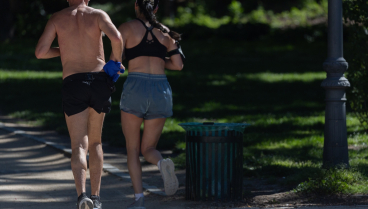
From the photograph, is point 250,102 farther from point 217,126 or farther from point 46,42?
point 46,42

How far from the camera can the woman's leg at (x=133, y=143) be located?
17.1 ft

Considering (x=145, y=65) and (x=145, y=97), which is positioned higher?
(x=145, y=65)

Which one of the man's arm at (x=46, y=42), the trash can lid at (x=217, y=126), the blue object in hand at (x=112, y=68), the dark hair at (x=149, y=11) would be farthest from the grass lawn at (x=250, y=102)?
the man's arm at (x=46, y=42)

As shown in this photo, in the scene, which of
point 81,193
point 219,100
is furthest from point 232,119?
point 81,193

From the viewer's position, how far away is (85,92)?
4750 mm

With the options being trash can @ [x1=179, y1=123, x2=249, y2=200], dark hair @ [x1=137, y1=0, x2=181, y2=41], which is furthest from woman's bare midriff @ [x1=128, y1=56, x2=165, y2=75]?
trash can @ [x1=179, y1=123, x2=249, y2=200]

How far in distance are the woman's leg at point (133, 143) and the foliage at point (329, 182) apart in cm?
180

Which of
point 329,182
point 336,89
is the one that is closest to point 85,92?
point 329,182

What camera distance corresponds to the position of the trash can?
546 cm

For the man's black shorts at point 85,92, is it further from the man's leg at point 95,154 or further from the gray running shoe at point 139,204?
the gray running shoe at point 139,204

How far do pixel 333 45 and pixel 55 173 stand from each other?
13.0 feet

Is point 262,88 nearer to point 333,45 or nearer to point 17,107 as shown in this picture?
point 17,107

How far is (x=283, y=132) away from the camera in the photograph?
33.4 ft

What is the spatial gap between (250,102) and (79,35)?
9147mm
